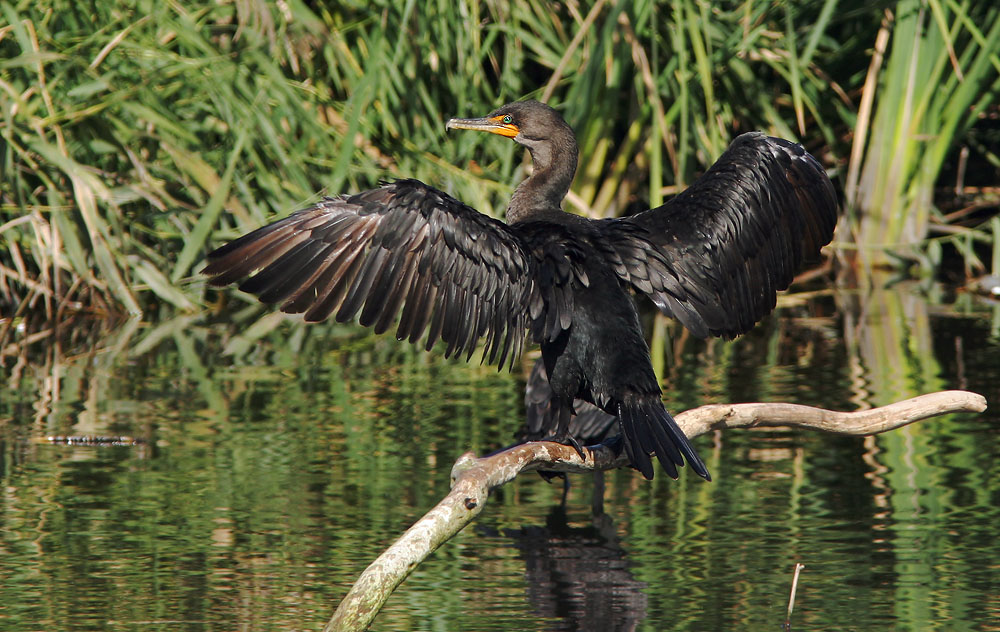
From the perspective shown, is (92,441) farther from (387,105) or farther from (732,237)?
(387,105)

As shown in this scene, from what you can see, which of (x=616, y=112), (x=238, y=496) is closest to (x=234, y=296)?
(x=616, y=112)

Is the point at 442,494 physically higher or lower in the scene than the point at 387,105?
lower

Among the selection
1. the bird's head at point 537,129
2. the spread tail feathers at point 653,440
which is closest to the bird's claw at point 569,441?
the spread tail feathers at point 653,440

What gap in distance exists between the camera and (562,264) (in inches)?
168

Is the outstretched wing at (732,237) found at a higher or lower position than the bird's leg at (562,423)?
higher

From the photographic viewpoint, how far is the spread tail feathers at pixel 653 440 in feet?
12.8

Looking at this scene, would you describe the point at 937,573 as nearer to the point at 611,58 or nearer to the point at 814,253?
the point at 814,253

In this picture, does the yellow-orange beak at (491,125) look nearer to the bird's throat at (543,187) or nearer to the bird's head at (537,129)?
the bird's head at (537,129)

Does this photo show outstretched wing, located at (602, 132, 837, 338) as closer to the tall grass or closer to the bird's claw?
the bird's claw

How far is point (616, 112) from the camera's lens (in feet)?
31.6

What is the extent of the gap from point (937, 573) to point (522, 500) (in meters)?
1.61

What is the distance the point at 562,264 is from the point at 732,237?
679 millimetres

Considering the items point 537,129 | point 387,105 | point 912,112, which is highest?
point 912,112

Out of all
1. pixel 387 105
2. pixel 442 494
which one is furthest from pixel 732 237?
pixel 387 105
